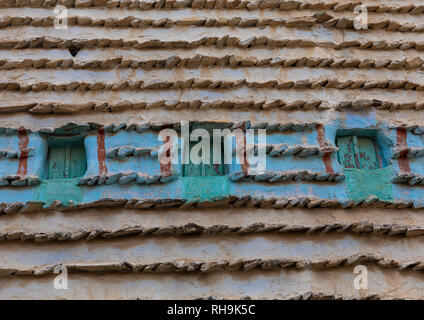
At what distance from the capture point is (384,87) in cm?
670

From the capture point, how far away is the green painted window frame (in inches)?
253

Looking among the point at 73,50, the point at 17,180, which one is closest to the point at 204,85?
the point at 73,50

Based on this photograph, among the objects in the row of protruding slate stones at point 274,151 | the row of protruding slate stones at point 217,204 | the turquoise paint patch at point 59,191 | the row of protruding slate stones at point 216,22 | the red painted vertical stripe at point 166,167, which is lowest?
the row of protruding slate stones at point 217,204

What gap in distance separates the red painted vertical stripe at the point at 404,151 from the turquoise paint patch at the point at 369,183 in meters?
0.13

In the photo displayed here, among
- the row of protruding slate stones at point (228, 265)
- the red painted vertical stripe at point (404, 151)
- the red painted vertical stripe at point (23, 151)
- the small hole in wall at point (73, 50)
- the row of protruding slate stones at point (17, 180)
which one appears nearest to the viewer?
the row of protruding slate stones at point (228, 265)

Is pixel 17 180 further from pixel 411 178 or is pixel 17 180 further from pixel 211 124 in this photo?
pixel 411 178

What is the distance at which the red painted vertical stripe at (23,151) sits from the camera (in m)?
6.04

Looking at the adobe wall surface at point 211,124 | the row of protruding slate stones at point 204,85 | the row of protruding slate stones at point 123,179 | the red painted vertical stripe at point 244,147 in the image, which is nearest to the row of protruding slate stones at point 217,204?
the adobe wall surface at point 211,124

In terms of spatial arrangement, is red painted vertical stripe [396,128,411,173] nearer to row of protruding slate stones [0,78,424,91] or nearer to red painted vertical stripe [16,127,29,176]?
row of protruding slate stones [0,78,424,91]

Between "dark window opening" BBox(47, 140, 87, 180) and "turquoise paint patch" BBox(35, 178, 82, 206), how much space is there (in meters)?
0.14

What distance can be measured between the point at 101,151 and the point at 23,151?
0.72m

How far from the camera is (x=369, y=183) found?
20.3ft

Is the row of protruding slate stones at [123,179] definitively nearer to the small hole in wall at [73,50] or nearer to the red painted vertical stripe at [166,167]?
the red painted vertical stripe at [166,167]
